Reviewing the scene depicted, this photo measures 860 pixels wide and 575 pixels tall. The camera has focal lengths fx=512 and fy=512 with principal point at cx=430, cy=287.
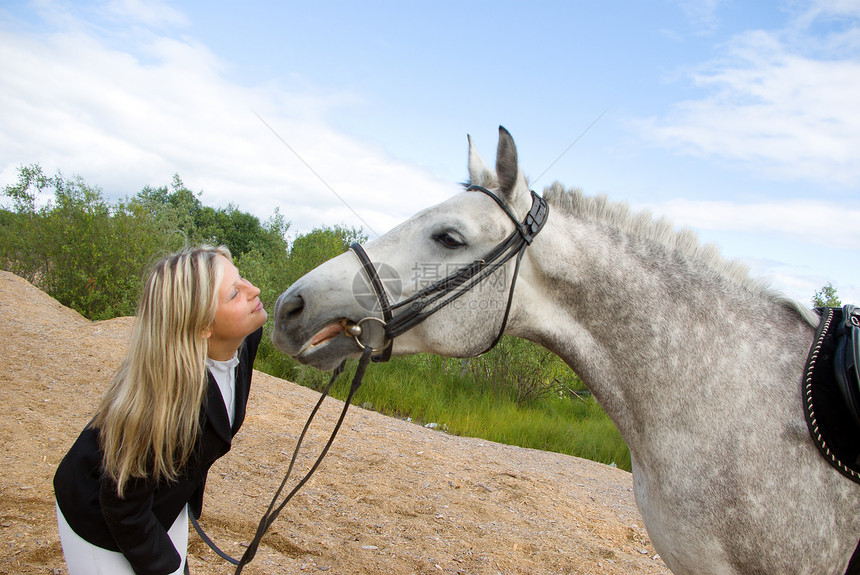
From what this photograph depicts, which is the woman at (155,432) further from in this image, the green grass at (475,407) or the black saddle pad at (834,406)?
the green grass at (475,407)

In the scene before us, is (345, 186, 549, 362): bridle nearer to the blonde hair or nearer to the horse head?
the horse head

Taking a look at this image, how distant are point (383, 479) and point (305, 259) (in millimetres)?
5913

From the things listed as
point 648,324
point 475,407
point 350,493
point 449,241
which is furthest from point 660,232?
point 475,407

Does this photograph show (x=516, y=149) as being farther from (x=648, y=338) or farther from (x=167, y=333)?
(x=167, y=333)

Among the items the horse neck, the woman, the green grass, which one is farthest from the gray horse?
the green grass

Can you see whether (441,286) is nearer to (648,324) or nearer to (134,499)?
(648,324)

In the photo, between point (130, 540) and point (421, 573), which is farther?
point (421, 573)

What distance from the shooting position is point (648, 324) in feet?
6.79

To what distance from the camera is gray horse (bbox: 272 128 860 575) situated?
74.4 inches

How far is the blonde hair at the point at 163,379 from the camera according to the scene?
1.84 m

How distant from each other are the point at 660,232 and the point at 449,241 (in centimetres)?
94

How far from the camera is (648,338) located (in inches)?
81.0

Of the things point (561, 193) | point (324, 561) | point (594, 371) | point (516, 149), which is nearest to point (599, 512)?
point (324, 561)

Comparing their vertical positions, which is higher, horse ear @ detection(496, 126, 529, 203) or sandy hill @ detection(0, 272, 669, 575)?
horse ear @ detection(496, 126, 529, 203)
